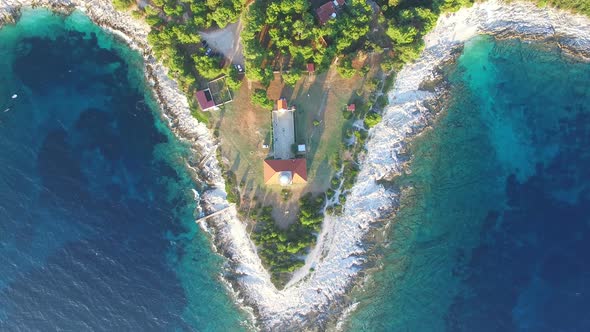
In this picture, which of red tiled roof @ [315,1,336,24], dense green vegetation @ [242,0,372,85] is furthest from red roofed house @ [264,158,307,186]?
red tiled roof @ [315,1,336,24]

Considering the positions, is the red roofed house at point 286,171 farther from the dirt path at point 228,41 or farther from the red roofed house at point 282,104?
the dirt path at point 228,41

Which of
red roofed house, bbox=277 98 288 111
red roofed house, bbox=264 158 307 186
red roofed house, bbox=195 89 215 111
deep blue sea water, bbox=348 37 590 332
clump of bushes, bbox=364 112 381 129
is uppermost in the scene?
red roofed house, bbox=195 89 215 111

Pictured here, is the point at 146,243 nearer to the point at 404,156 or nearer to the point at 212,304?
the point at 212,304

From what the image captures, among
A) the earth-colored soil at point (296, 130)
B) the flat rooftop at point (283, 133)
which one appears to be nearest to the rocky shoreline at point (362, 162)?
the earth-colored soil at point (296, 130)

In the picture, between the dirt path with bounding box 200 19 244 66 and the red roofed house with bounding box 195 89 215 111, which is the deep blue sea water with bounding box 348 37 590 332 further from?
the red roofed house with bounding box 195 89 215 111

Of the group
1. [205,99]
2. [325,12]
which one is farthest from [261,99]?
[325,12]

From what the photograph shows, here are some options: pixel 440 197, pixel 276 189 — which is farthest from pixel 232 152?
pixel 440 197
